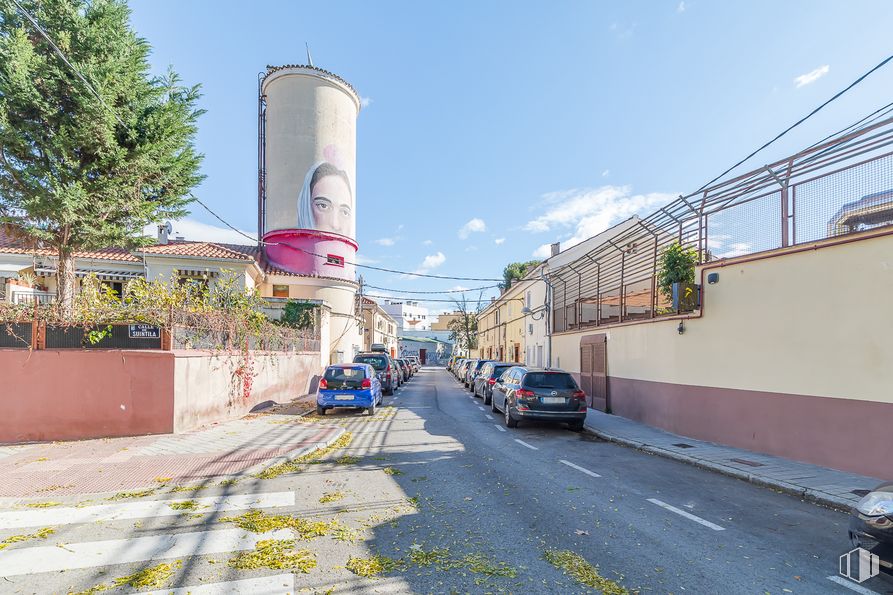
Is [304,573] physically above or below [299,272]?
below

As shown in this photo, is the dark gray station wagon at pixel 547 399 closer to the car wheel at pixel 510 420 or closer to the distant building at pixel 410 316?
the car wheel at pixel 510 420

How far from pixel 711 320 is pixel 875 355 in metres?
3.26

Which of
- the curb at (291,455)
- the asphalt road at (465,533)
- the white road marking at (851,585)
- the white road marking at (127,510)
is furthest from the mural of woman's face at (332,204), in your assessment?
the white road marking at (851,585)

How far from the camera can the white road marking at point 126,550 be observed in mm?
3996

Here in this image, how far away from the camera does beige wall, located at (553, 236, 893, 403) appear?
704 centimetres

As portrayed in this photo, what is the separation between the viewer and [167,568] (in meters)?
3.91

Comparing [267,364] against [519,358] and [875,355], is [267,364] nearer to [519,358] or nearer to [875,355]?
[875,355]

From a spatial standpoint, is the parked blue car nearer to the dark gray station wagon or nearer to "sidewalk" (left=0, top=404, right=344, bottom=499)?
"sidewalk" (left=0, top=404, right=344, bottom=499)

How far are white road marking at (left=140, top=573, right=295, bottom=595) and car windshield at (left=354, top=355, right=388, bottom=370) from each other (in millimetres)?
17238

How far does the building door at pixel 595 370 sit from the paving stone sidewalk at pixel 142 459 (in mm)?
9200

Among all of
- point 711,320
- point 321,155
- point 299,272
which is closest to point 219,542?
point 711,320

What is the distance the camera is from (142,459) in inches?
304

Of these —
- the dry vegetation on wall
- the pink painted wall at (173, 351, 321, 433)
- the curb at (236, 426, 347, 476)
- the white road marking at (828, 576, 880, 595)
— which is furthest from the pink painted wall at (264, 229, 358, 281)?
the white road marking at (828, 576, 880, 595)

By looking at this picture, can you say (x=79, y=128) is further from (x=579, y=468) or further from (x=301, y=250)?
(x=301, y=250)
